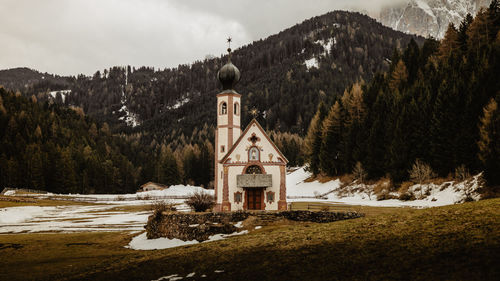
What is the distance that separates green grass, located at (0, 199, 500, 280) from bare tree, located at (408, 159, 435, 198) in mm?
33615

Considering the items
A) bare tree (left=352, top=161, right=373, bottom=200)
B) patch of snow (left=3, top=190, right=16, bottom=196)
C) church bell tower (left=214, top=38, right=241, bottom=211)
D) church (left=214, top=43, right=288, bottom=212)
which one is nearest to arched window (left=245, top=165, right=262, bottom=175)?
church (left=214, top=43, right=288, bottom=212)

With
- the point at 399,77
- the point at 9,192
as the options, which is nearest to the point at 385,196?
the point at 399,77

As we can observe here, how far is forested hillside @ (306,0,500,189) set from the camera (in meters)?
51.6

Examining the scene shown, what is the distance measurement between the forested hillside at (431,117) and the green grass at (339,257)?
32127mm

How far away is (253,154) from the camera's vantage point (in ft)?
140

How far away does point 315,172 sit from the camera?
9544cm

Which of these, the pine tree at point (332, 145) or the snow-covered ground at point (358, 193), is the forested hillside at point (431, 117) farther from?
the snow-covered ground at point (358, 193)

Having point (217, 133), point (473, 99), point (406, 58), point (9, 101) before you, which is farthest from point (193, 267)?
point (9, 101)

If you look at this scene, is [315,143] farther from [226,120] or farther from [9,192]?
[9,192]

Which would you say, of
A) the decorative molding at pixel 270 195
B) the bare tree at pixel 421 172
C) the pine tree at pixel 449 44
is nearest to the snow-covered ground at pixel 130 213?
the bare tree at pixel 421 172

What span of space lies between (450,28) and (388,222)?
77.9m

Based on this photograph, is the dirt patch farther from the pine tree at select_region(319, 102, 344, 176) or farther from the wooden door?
the pine tree at select_region(319, 102, 344, 176)

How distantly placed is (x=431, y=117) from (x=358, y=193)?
1827 cm

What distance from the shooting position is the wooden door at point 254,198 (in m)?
42.4
